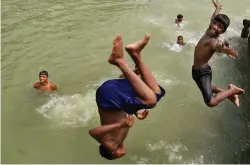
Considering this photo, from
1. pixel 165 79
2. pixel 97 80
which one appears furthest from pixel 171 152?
pixel 97 80

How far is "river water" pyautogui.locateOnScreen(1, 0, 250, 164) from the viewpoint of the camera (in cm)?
637

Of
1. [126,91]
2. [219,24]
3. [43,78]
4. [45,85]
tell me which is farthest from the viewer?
[45,85]

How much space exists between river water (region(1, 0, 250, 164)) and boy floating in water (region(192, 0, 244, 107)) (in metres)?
1.27

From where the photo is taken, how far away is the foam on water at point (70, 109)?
7.01 metres

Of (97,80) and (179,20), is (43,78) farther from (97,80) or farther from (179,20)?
(179,20)

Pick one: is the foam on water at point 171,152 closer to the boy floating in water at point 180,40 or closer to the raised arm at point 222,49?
the raised arm at point 222,49

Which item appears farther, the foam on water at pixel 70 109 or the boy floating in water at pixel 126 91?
the foam on water at pixel 70 109

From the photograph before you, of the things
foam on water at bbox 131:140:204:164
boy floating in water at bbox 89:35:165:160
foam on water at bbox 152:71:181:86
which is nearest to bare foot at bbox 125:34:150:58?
boy floating in water at bbox 89:35:165:160

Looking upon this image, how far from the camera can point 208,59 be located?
5.59 metres

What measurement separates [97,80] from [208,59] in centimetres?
339

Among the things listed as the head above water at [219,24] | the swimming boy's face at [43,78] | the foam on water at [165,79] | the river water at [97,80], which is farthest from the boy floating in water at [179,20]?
the head above water at [219,24]

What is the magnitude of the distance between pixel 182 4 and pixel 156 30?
9.30 ft

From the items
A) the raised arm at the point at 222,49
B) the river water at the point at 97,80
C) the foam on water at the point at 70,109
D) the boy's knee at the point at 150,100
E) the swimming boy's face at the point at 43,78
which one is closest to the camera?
the boy's knee at the point at 150,100

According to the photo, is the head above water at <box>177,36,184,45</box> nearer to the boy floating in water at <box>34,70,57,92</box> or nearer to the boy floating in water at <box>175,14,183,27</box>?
the boy floating in water at <box>175,14,183,27</box>
